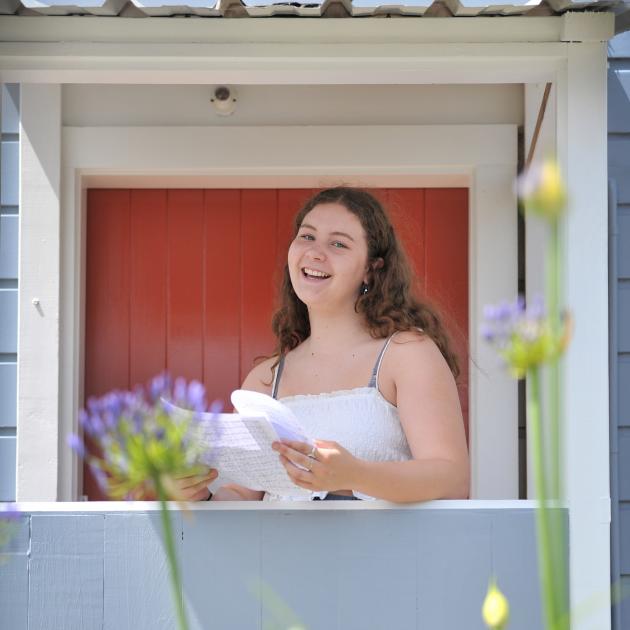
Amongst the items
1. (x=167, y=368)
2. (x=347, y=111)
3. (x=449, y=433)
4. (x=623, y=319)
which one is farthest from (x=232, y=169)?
(x=449, y=433)

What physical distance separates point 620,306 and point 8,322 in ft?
6.29

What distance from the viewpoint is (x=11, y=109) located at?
348cm

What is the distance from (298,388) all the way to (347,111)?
1.30m

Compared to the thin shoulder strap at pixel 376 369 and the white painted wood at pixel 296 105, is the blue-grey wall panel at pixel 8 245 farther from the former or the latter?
the thin shoulder strap at pixel 376 369

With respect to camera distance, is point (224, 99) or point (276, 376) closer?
point (276, 376)

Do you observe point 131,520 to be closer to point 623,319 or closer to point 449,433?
point 449,433

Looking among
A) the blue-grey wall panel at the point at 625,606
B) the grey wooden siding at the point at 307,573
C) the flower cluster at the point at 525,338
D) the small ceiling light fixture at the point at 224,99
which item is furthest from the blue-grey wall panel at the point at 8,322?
the flower cluster at the point at 525,338

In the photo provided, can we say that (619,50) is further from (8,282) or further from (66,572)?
(66,572)

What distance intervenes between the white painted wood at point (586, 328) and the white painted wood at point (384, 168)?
1.02 meters

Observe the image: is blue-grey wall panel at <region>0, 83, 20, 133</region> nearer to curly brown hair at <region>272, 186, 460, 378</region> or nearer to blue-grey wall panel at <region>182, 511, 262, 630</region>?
curly brown hair at <region>272, 186, 460, 378</region>

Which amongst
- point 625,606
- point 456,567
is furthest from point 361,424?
point 625,606

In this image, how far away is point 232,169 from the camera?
12.0 feet

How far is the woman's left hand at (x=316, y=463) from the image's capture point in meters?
1.95

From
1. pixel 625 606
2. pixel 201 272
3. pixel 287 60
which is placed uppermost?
pixel 287 60
